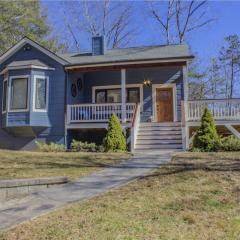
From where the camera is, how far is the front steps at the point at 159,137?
14852 millimetres

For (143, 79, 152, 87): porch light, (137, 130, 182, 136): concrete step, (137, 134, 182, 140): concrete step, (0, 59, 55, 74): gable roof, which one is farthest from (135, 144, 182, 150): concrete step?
(0, 59, 55, 74): gable roof

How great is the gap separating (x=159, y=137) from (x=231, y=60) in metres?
22.7

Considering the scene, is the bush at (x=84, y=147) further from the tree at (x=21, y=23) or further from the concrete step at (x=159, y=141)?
the tree at (x=21, y=23)

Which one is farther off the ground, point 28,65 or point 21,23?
point 21,23

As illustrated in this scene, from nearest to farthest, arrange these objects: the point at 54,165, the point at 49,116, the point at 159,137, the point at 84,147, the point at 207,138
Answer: the point at 54,165 < the point at 207,138 < the point at 159,137 < the point at 84,147 < the point at 49,116

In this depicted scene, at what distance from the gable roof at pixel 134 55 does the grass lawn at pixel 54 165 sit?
5879 mm

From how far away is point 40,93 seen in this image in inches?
692

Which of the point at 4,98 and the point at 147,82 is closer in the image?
the point at 4,98

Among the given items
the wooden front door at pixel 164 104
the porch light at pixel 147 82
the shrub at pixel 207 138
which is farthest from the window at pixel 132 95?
the shrub at pixel 207 138

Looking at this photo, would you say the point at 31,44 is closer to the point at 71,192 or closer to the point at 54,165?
the point at 54,165

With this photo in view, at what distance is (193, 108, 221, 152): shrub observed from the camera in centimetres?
1373

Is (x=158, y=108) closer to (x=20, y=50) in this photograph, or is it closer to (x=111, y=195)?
(x=20, y=50)

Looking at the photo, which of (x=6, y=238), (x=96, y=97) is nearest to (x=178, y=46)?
(x=96, y=97)

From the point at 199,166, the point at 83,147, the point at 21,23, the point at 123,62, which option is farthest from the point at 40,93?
the point at 21,23
